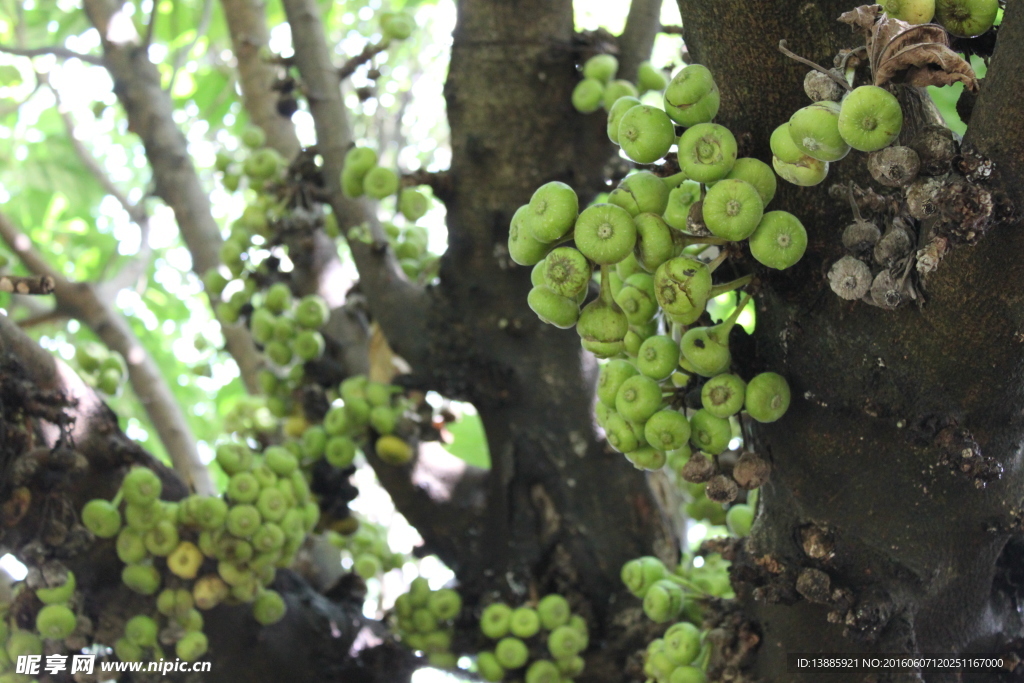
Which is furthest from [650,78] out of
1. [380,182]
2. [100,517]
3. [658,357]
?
[100,517]

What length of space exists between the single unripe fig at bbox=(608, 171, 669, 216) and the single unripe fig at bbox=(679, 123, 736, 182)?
70 mm

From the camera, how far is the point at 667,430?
167 centimetres

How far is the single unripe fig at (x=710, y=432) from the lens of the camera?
1722 mm

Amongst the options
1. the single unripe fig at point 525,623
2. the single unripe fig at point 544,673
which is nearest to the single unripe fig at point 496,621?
the single unripe fig at point 525,623

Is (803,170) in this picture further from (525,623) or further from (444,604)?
(444,604)

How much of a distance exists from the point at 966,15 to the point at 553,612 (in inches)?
68.1

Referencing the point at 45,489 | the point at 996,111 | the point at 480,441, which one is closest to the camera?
the point at 996,111

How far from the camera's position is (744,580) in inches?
77.1

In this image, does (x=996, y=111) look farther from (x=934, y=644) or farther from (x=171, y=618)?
(x=171, y=618)

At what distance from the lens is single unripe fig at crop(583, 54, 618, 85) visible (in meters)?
2.63

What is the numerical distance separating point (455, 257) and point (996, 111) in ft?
5.66

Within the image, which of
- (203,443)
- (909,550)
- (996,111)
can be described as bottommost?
(203,443)

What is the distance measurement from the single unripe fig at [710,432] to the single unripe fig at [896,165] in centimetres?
54

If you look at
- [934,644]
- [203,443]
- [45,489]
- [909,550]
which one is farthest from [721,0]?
[203,443]
